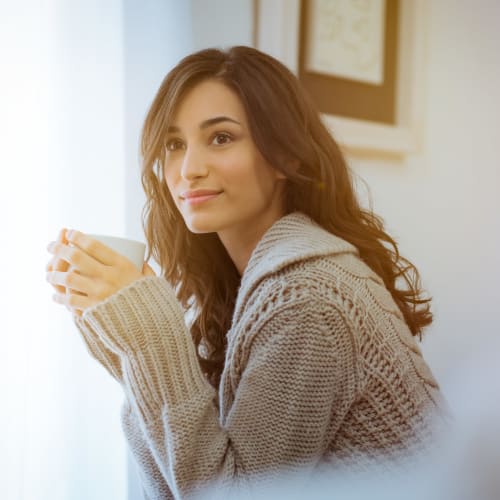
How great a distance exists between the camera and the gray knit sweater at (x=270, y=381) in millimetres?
566

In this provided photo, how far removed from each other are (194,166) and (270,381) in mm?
274

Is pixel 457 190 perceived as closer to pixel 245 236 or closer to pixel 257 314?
pixel 245 236

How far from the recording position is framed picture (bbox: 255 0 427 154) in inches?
38.9

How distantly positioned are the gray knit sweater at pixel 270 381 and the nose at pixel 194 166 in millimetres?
144

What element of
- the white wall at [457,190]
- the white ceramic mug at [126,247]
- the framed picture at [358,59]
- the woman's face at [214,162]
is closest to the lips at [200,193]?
the woman's face at [214,162]

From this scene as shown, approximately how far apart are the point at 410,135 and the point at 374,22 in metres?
0.22

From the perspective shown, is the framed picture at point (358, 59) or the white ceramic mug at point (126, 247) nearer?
the white ceramic mug at point (126, 247)

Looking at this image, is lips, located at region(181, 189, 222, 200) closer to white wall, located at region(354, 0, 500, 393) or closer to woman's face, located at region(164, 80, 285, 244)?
woman's face, located at region(164, 80, 285, 244)

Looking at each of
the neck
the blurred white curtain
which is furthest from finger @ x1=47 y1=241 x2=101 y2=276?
the neck

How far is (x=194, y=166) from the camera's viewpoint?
0.69m

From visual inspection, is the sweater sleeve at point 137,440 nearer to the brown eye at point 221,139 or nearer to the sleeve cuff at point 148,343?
the sleeve cuff at point 148,343

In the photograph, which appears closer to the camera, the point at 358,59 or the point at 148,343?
the point at 148,343

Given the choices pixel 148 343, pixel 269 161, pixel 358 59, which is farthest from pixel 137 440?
pixel 358 59

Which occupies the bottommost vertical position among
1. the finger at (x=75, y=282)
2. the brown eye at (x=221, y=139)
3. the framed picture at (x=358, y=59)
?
the finger at (x=75, y=282)
